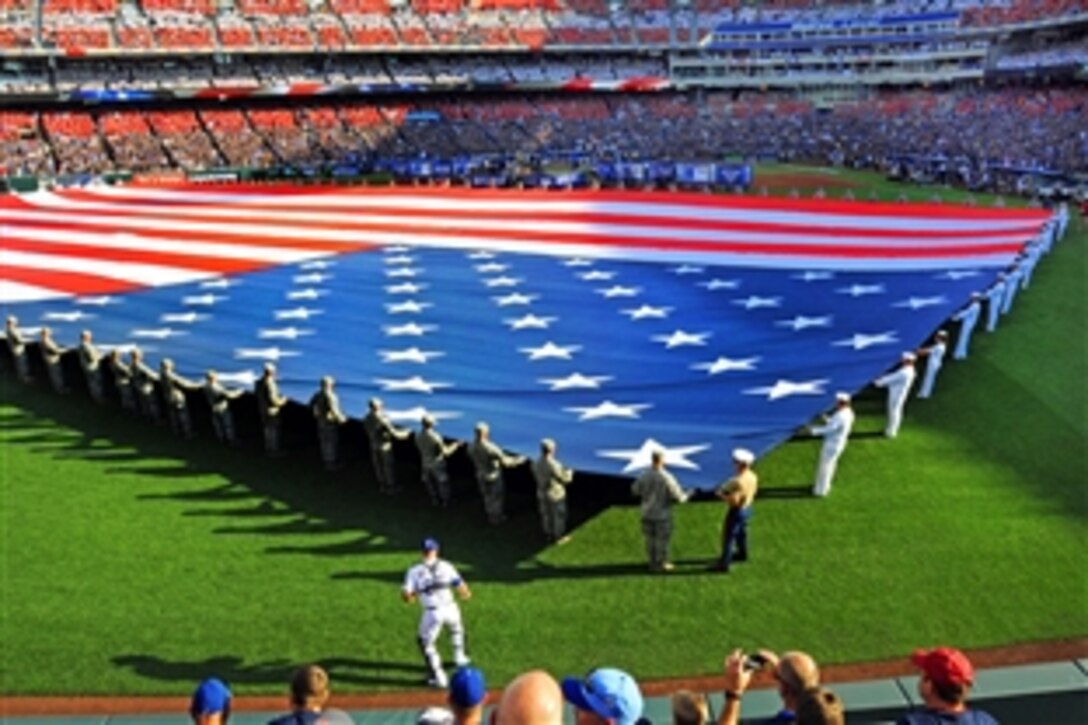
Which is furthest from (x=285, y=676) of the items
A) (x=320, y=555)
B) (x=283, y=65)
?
(x=283, y=65)

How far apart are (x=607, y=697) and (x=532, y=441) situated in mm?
5869

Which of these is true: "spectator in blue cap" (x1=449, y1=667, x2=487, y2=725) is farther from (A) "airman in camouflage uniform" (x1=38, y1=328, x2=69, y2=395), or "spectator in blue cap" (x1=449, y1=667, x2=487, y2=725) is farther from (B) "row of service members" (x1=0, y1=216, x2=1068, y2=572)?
(A) "airman in camouflage uniform" (x1=38, y1=328, x2=69, y2=395)

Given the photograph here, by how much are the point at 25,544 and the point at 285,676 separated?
12.9 ft

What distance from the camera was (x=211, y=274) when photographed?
722 inches

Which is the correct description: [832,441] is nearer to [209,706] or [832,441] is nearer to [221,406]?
[209,706]

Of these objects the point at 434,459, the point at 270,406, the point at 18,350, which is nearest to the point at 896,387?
the point at 434,459

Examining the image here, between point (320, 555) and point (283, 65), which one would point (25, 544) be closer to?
point (320, 555)

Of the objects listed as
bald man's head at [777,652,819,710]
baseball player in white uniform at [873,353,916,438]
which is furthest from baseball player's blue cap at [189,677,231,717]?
baseball player in white uniform at [873,353,916,438]

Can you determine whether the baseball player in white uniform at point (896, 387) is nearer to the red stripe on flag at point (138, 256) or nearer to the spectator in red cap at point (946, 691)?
the spectator in red cap at point (946, 691)

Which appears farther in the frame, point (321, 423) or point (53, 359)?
point (53, 359)

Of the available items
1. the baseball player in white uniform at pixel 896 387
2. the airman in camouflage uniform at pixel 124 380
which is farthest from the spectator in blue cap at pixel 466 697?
the airman in camouflage uniform at pixel 124 380

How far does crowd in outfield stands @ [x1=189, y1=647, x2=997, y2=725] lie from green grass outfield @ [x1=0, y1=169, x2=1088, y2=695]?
2.89 metres

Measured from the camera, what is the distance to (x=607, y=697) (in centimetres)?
327

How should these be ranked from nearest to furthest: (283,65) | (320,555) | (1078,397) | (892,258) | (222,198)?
1. (320,555)
2. (1078,397)
3. (892,258)
4. (222,198)
5. (283,65)
